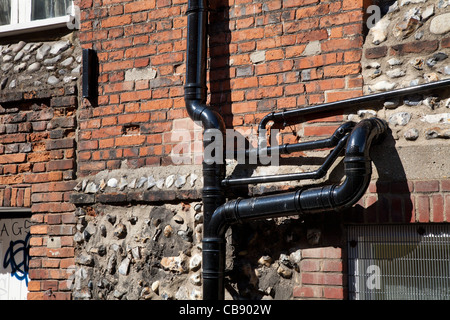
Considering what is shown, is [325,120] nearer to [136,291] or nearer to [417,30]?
[417,30]

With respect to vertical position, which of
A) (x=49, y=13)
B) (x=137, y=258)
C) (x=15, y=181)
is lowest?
(x=137, y=258)

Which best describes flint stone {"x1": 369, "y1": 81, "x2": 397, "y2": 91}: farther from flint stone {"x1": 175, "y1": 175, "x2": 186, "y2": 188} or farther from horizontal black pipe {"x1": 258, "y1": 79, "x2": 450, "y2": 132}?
flint stone {"x1": 175, "y1": 175, "x2": 186, "y2": 188}

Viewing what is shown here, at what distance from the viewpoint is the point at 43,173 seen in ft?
17.6

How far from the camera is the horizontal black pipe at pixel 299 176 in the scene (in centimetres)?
404

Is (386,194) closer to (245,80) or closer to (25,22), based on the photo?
A: (245,80)

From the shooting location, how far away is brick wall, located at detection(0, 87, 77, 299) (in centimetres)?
517

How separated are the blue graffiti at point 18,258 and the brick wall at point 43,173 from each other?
1.46 ft

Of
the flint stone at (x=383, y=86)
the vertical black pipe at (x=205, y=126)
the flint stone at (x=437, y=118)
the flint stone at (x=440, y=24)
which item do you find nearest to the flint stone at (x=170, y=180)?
the vertical black pipe at (x=205, y=126)

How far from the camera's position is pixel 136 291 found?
4730mm

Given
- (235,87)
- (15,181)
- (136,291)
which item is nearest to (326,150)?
(235,87)

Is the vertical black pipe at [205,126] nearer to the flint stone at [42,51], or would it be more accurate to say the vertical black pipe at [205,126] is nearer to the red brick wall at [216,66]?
the red brick wall at [216,66]

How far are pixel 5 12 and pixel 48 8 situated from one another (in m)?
0.51

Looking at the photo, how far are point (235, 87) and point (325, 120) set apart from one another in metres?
0.77
